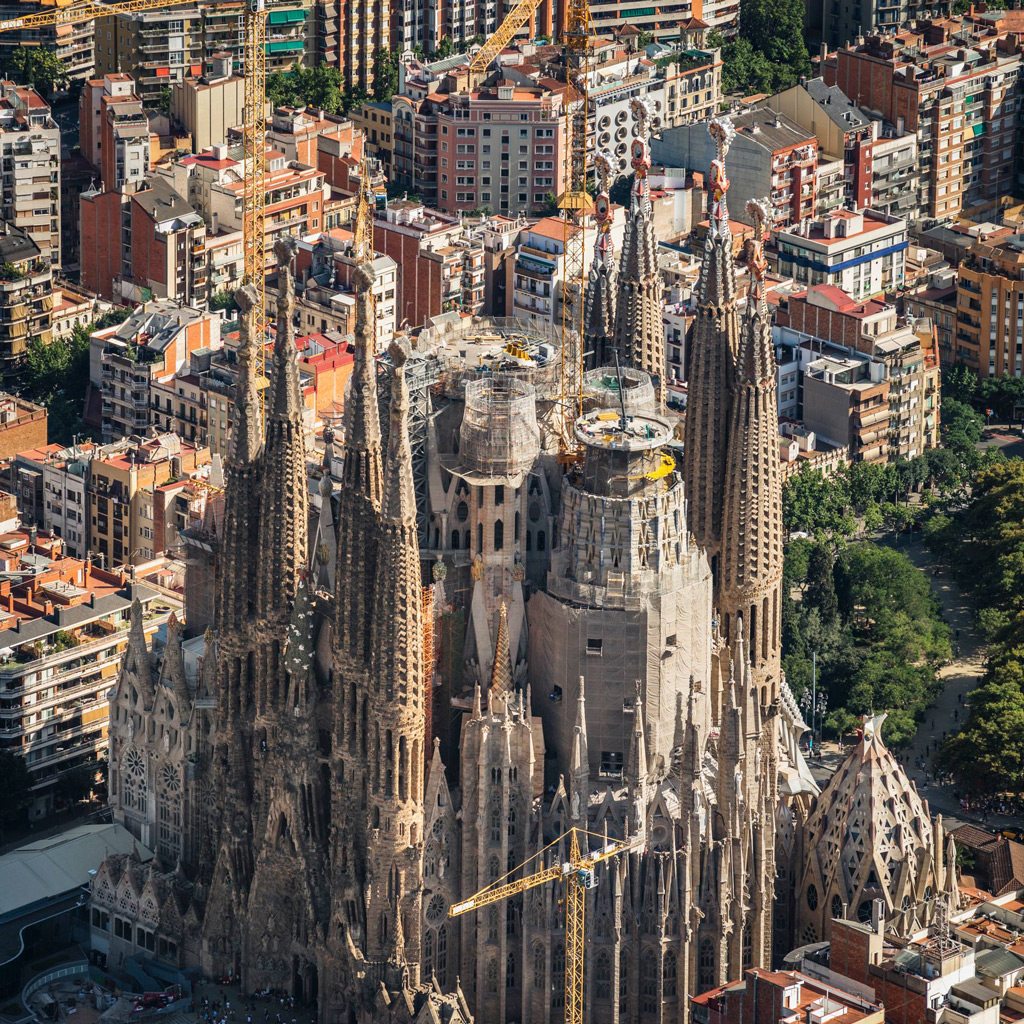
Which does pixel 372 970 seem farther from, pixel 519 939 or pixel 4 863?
pixel 4 863

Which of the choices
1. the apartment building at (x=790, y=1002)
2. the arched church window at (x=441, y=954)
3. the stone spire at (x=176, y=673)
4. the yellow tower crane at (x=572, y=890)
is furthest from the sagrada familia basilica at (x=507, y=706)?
the apartment building at (x=790, y=1002)

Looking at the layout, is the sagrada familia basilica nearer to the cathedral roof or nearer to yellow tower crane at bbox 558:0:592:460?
the cathedral roof

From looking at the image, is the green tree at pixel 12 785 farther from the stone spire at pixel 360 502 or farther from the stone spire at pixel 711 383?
the stone spire at pixel 711 383

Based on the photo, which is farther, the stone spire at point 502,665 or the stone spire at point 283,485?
the stone spire at point 283,485

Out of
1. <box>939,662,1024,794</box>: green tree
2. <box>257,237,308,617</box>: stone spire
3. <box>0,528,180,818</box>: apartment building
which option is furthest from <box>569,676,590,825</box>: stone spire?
<box>0,528,180,818</box>: apartment building

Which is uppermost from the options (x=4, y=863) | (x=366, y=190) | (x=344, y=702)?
(x=366, y=190)

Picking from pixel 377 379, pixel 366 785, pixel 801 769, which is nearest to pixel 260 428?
pixel 377 379

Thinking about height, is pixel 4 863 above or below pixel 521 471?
below

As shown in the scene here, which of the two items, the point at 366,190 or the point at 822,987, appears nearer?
the point at 822,987
